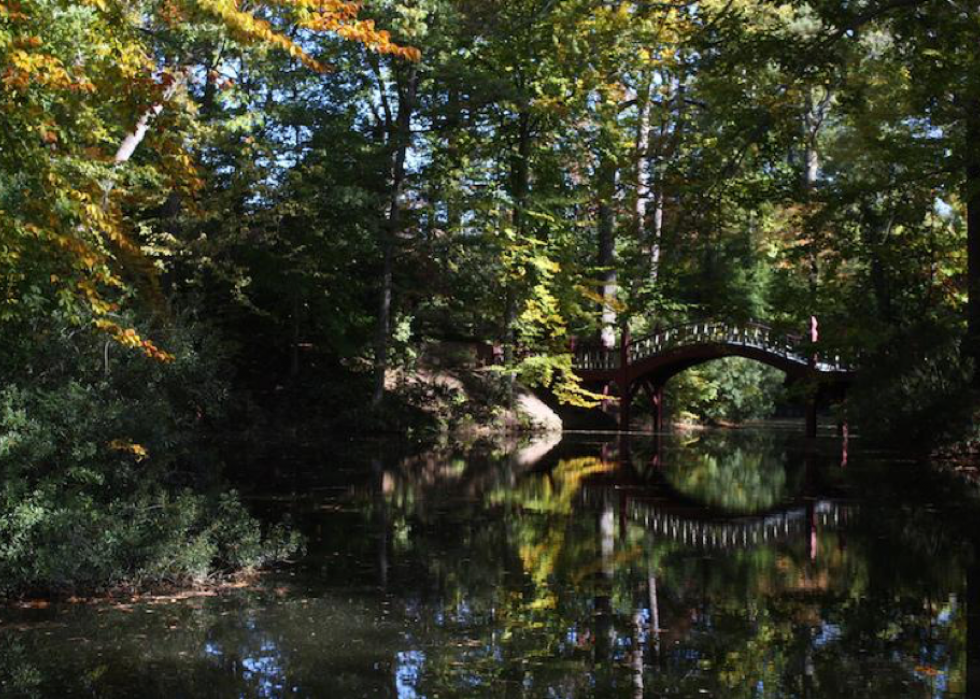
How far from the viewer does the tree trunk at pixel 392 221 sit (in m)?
26.8

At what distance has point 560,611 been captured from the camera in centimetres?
751

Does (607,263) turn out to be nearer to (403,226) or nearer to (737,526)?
(403,226)

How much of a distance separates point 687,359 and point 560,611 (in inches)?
908

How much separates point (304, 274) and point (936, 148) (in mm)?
14712

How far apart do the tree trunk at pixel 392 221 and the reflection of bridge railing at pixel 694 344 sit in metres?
6.78

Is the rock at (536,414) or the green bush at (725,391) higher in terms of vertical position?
the green bush at (725,391)

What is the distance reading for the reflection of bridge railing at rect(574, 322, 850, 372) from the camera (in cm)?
2717

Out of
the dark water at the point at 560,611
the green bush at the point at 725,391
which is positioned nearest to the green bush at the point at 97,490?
the dark water at the point at 560,611

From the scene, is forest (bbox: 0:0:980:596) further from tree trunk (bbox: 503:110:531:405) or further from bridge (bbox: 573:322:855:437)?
bridge (bbox: 573:322:855:437)

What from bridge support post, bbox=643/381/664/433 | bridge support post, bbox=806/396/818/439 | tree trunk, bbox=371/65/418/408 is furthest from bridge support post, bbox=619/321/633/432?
tree trunk, bbox=371/65/418/408

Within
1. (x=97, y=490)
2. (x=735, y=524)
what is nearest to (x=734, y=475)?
(x=735, y=524)

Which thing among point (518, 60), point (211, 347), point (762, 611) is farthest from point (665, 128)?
point (762, 611)

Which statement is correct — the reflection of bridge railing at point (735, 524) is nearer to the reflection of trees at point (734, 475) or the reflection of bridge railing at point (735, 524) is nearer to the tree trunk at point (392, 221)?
the reflection of trees at point (734, 475)

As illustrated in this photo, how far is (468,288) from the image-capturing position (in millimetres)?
28547
